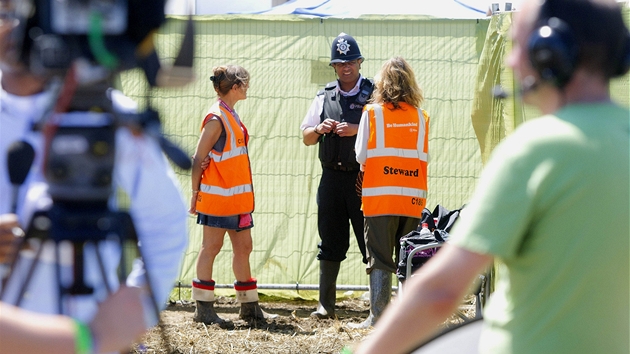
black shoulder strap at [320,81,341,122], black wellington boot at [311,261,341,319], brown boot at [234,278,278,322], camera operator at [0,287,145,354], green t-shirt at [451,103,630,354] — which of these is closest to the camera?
A: camera operator at [0,287,145,354]

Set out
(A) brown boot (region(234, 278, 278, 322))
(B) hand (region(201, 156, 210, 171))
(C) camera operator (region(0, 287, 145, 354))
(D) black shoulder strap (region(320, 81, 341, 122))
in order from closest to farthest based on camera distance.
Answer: (C) camera operator (region(0, 287, 145, 354)), (B) hand (region(201, 156, 210, 171)), (D) black shoulder strap (region(320, 81, 341, 122)), (A) brown boot (region(234, 278, 278, 322))

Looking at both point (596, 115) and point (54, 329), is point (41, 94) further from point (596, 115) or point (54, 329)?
point (596, 115)

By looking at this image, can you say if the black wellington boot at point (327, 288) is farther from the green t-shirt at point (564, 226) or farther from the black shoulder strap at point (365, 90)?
the green t-shirt at point (564, 226)

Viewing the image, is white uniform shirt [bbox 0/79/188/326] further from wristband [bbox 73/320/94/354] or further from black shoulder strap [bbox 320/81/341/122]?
black shoulder strap [bbox 320/81/341/122]

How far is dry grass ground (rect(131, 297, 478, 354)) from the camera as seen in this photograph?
19.3 feet

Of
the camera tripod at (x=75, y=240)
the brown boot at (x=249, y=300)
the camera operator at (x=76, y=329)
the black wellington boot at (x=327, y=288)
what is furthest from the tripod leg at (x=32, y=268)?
the black wellington boot at (x=327, y=288)

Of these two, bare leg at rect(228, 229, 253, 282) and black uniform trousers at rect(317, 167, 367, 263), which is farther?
black uniform trousers at rect(317, 167, 367, 263)

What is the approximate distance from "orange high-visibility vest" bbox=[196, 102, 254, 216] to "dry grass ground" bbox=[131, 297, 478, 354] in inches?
36.5

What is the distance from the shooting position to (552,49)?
1.55m

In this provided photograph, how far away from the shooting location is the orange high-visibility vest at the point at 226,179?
626 cm

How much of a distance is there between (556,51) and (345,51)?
5.05 meters

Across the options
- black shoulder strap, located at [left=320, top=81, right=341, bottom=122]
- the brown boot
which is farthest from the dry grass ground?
black shoulder strap, located at [left=320, top=81, right=341, bottom=122]

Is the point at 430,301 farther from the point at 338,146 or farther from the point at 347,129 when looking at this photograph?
the point at 338,146

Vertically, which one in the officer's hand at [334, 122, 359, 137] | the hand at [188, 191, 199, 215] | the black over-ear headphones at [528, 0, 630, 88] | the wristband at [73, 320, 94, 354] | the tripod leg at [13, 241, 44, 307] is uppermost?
the black over-ear headphones at [528, 0, 630, 88]
